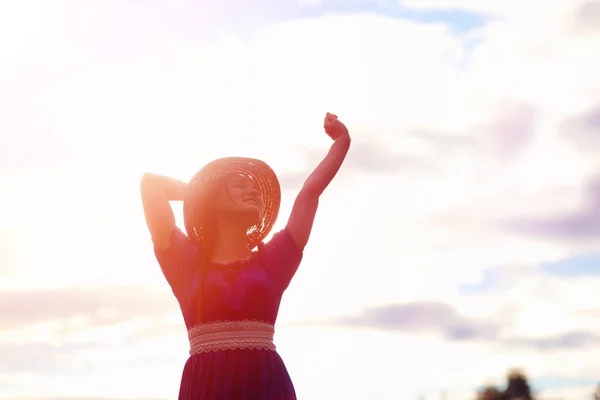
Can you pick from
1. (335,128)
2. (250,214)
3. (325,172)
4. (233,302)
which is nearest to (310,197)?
(325,172)

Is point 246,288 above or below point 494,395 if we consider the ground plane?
below

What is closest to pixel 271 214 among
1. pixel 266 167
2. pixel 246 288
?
pixel 266 167

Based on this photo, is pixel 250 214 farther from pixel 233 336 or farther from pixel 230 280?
pixel 233 336

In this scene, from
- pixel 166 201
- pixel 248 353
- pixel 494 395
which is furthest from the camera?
pixel 494 395

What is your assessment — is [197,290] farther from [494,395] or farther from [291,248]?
[494,395]

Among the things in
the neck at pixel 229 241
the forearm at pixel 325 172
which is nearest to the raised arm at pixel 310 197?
the forearm at pixel 325 172

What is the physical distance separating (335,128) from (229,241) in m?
1.44

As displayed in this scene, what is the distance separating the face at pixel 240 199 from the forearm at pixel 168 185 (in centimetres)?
45

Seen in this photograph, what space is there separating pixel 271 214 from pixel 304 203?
665mm

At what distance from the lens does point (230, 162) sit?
9.81m

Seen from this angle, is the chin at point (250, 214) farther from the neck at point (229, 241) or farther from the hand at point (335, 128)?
the hand at point (335, 128)

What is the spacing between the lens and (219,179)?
964 centimetres

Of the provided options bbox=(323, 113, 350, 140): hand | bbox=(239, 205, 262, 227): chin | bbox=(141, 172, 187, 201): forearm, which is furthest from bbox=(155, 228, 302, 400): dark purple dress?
bbox=(323, 113, 350, 140): hand

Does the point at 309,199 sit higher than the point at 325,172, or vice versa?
the point at 325,172
